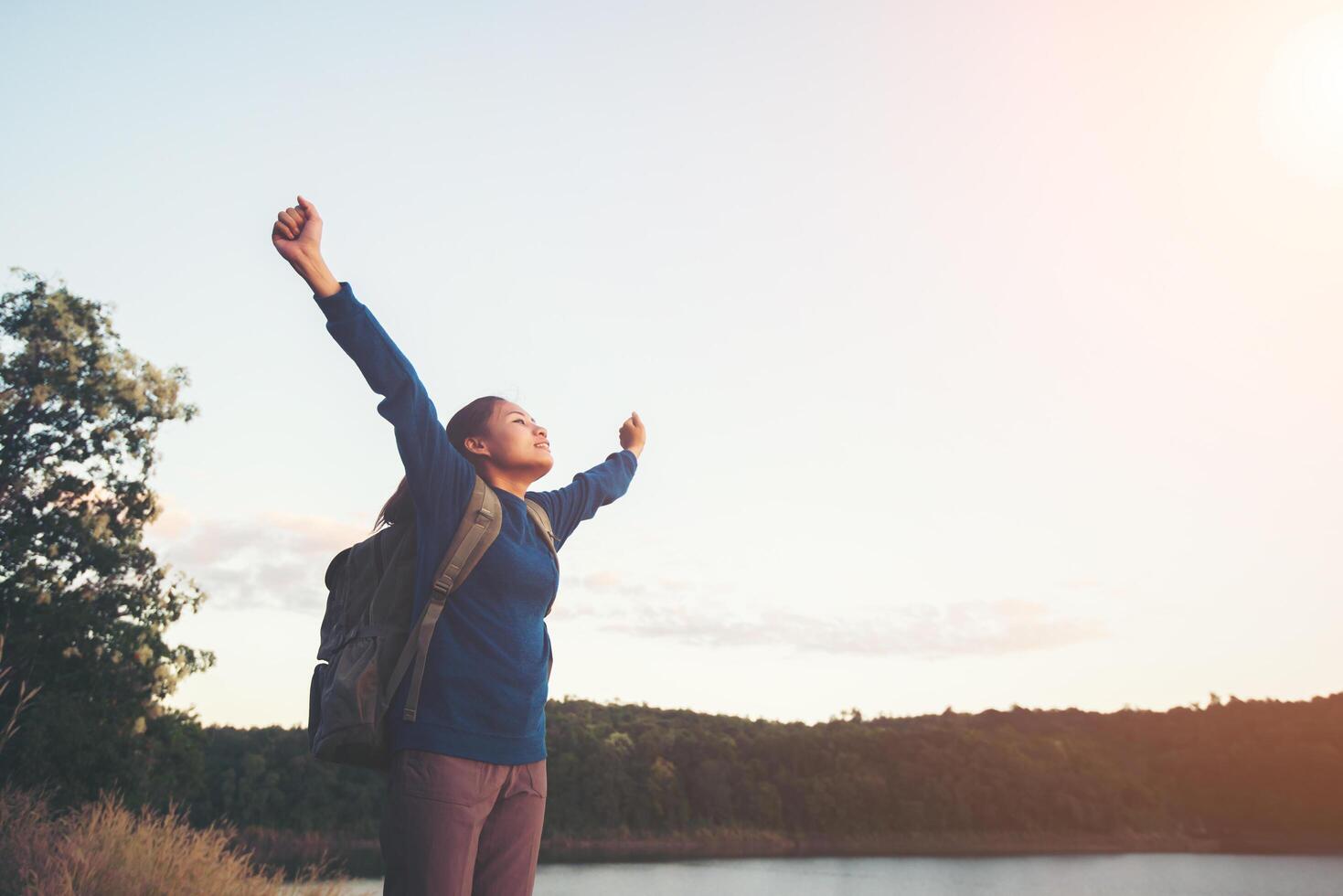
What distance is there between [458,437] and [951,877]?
5283 centimetres

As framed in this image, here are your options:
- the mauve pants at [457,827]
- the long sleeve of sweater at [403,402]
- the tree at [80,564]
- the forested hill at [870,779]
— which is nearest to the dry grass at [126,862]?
the mauve pants at [457,827]

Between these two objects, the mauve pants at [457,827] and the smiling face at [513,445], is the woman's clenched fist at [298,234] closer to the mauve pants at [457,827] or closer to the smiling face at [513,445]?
the smiling face at [513,445]

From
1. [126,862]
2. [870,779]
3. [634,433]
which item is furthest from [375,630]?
[870,779]

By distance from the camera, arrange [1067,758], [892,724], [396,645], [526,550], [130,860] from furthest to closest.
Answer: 1. [892,724]
2. [1067,758]
3. [130,860]
4. [526,550]
5. [396,645]

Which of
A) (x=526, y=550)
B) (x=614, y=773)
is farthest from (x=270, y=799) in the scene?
(x=526, y=550)

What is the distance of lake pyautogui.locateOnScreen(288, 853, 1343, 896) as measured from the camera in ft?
133

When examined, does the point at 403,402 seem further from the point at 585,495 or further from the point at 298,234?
the point at 585,495

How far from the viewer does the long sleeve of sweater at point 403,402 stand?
2.23 m

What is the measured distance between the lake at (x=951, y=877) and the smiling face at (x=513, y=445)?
120 ft

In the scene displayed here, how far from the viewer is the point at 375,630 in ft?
7.53

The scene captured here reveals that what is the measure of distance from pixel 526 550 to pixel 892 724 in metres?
89.6

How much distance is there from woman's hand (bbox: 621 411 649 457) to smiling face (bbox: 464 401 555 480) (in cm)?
89

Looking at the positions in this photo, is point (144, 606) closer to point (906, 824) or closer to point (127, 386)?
point (127, 386)

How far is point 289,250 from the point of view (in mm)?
2213
